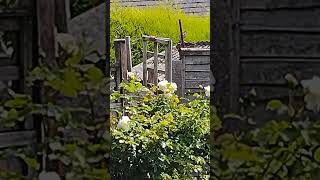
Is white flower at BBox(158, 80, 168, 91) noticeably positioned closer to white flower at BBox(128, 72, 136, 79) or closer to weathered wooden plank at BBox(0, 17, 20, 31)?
white flower at BBox(128, 72, 136, 79)

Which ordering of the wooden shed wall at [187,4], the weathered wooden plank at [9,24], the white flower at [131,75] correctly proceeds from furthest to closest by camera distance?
the white flower at [131,75] < the wooden shed wall at [187,4] < the weathered wooden plank at [9,24]

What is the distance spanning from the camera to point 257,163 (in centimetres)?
114

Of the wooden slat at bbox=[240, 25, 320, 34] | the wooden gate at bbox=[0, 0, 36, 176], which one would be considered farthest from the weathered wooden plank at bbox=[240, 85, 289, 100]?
the wooden gate at bbox=[0, 0, 36, 176]

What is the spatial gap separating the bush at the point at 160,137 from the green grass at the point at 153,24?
0.15 metres

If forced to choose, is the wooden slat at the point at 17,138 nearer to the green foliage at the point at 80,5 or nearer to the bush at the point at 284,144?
the green foliage at the point at 80,5

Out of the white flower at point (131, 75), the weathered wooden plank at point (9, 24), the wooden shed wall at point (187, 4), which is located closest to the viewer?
the weathered wooden plank at point (9, 24)

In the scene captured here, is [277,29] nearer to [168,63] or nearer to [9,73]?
[168,63]

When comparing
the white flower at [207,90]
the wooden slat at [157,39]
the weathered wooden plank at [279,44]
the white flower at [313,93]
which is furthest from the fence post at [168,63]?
the white flower at [313,93]

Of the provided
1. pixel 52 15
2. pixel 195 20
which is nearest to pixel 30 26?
pixel 52 15

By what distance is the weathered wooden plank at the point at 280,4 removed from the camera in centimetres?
109

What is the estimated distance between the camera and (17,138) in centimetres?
110

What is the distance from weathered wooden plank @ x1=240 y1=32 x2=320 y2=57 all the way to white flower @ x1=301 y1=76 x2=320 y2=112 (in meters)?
0.05

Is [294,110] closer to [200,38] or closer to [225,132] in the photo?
[225,132]

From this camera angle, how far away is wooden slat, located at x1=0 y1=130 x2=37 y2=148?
109 cm
